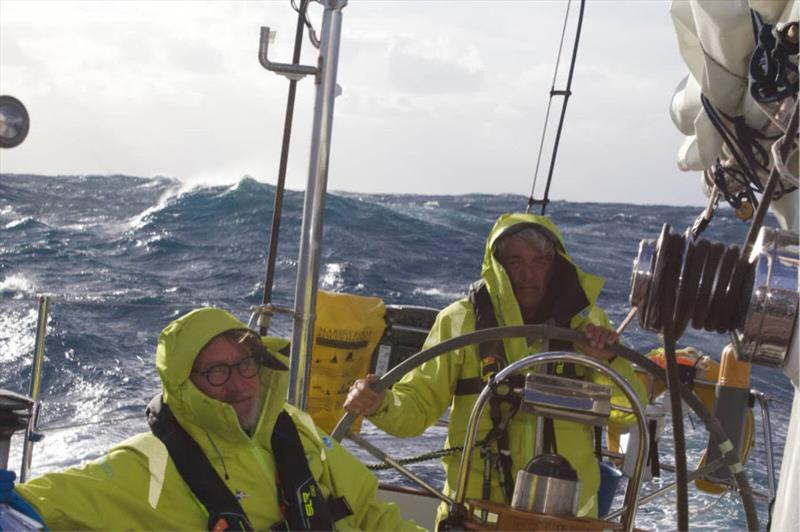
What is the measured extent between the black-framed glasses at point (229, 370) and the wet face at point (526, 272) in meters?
0.80

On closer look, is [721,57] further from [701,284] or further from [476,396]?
[701,284]

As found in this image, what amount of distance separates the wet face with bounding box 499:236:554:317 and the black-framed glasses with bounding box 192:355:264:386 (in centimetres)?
80

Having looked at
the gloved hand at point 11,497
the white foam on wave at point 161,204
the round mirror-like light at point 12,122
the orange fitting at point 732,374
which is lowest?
the white foam on wave at point 161,204

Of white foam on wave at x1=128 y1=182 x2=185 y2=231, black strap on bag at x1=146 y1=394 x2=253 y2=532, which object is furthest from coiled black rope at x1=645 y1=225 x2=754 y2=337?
white foam on wave at x1=128 y1=182 x2=185 y2=231

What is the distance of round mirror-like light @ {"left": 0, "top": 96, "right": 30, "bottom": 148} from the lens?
1.83 metres

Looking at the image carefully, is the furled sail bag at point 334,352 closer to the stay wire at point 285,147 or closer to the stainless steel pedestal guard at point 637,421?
the stay wire at point 285,147

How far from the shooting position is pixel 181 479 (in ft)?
7.71

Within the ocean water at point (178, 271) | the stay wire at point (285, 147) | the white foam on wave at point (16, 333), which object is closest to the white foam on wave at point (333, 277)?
the ocean water at point (178, 271)

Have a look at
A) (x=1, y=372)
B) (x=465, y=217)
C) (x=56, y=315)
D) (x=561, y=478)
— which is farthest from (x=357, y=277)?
(x=561, y=478)

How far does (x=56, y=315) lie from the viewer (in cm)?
755

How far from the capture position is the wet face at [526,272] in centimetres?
301

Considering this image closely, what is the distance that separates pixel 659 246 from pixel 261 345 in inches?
48.6

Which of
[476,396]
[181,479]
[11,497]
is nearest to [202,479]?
[181,479]

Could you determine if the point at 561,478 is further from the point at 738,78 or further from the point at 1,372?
the point at 1,372
